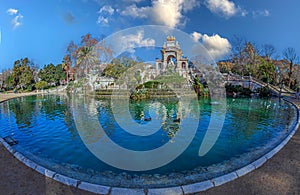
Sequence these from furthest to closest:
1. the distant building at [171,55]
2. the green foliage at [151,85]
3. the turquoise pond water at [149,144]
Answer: the distant building at [171,55], the green foliage at [151,85], the turquoise pond water at [149,144]

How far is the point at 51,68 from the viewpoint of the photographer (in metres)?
47.3

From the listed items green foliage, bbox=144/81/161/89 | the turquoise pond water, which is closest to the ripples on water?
the turquoise pond water

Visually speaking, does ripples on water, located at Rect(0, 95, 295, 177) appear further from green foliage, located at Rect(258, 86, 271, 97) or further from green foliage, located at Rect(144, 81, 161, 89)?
green foliage, located at Rect(258, 86, 271, 97)

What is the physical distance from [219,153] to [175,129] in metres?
3.45

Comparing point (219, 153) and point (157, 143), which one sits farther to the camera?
point (157, 143)

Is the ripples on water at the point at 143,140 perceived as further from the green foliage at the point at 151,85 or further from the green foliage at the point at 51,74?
the green foliage at the point at 51,74

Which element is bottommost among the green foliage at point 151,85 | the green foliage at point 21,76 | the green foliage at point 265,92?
the green foliage at point 265,92

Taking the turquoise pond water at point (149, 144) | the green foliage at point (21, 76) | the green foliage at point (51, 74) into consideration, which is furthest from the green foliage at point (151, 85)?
the green foliage at point (21, 76)

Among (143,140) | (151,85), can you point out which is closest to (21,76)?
(151,85)

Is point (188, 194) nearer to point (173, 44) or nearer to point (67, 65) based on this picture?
point (173, 44)

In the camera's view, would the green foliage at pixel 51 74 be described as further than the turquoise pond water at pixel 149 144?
Yes

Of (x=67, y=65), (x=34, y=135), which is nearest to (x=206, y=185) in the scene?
(x=34, y=135)

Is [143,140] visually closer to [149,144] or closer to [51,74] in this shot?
[149,144]

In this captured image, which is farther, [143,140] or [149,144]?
[143,140]
